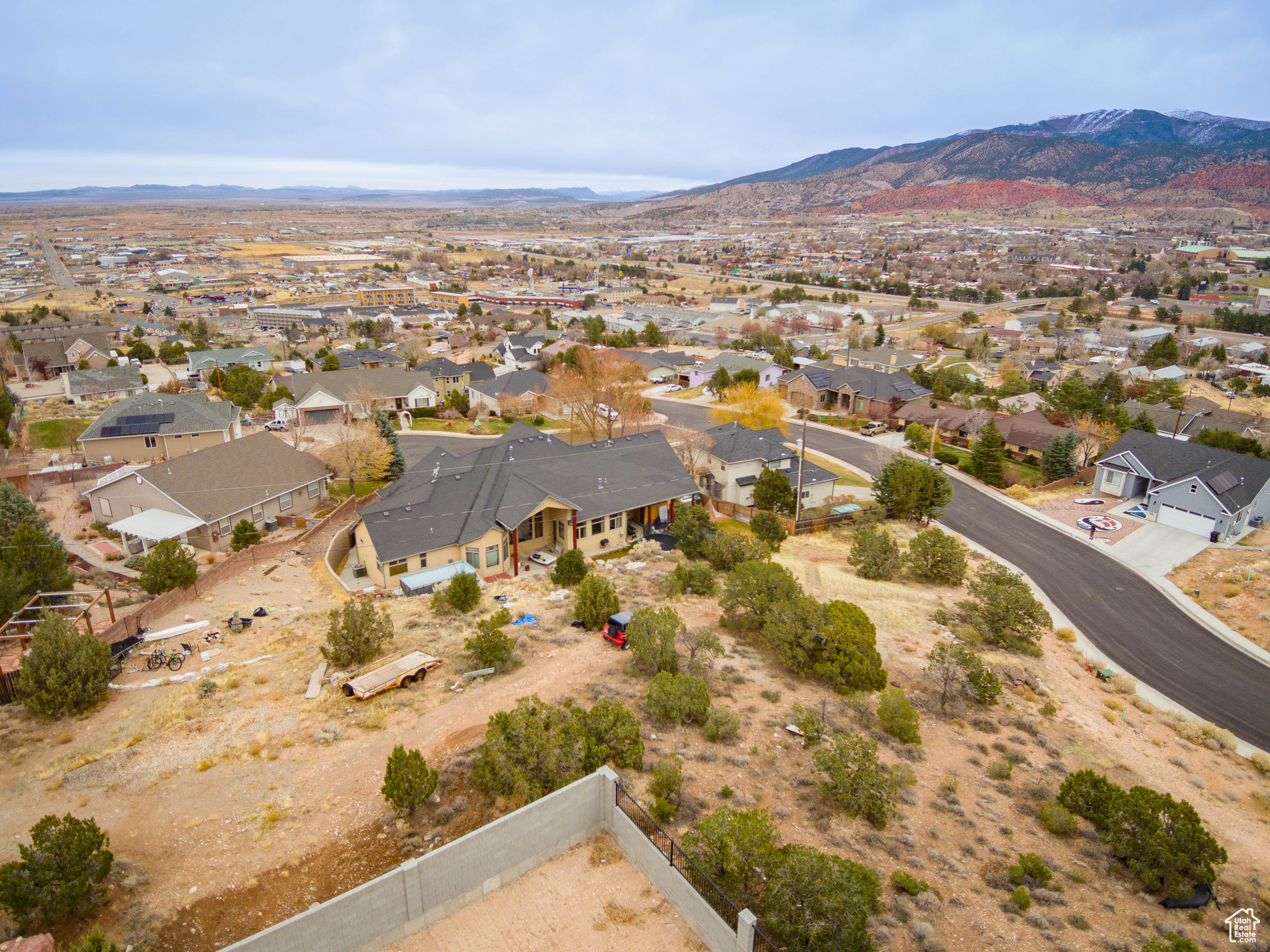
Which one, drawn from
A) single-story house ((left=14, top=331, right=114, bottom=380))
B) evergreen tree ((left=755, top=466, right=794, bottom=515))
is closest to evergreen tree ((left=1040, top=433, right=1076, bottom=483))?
evergreen tree ((left=755, top=466, right=794, bottom=515))

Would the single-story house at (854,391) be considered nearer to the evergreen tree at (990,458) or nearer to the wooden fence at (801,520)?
the evergreen tree at (990,458)

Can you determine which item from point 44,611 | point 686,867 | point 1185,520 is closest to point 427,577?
point 44,611

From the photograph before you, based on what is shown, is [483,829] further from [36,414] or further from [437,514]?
[36,414]

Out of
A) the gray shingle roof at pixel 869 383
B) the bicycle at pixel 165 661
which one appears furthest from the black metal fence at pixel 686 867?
the gray shingle roof at pixel 869 383

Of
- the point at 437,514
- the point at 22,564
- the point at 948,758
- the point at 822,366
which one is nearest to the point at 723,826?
the point at 948,758

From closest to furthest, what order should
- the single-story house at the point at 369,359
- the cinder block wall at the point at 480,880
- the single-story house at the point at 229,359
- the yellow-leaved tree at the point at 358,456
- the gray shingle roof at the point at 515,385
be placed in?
the cinder block wall at the point at 480,880
the yellow-leaved tree at the point at 358,456
the gray shingle roof at the point at 515,385
the single-story house at the point at 229,359
the single-story house at the point at 369,359

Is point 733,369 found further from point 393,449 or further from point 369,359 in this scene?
point 393,449
